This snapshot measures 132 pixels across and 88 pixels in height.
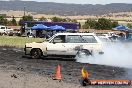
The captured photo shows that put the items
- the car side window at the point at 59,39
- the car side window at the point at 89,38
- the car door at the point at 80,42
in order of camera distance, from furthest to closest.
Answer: the car side window at the point at 59,39 < the car side window at the point at 89,38 < the car door at the point at 80,42

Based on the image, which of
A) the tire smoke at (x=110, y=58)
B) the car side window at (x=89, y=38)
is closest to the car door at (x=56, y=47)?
the tire smoke at (x=110, y=58)

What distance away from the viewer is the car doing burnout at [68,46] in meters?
23.8

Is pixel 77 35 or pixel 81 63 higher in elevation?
pixel 77 35

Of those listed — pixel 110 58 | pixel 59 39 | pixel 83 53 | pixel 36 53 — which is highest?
pixel 59 39

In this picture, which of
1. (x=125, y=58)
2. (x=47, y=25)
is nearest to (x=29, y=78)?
(x=125, y=58)

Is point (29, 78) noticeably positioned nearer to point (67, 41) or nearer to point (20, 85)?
point (20, 85)

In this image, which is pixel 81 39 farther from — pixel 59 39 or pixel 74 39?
pixel 59 39

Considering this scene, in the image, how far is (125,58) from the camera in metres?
24.7

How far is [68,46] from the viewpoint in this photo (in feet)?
78.6

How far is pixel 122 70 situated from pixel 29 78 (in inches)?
229

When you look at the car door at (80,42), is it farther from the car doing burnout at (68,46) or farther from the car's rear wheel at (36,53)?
the car's rear wheel at (36,53)

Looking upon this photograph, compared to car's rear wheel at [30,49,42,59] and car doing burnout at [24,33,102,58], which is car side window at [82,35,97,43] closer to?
car doing burnout at [24,33,102,58]

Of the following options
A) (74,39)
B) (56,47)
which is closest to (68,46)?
(74,39)

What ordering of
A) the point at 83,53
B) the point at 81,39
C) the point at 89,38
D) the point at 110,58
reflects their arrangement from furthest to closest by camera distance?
the point at 89,38 < the point at 81,39 < the point at 110,58 < the point at 83,53
